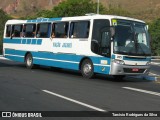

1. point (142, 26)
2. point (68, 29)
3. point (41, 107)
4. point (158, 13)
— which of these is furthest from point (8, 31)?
point (158, 13)

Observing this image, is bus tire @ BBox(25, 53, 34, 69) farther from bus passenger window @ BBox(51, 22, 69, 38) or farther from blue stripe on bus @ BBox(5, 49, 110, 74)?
bus passenger window @ BBox(51, 22, 69, 38)

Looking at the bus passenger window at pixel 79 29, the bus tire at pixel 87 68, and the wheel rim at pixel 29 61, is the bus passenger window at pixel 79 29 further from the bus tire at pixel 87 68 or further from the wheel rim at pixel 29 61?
the wheel rim at pixel 29 61

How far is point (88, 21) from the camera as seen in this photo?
65.4ft

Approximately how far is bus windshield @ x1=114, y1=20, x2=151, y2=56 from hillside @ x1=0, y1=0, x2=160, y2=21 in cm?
7627

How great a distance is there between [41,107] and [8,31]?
1702cm

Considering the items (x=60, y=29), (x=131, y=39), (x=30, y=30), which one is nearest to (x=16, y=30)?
(x=30, y=30)

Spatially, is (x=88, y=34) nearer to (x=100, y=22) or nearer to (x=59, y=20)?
(x=100, y=22)

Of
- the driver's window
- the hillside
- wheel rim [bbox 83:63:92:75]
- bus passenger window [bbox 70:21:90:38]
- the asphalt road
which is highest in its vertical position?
the hillside

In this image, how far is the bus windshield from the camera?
60.0 feet

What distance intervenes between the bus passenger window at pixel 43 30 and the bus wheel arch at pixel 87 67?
3.88 metres

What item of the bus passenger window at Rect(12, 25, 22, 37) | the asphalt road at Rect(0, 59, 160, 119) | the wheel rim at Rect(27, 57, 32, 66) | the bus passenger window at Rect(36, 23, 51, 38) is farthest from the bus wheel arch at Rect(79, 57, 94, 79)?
the bus passenger window at Rect(12, 25, 22, 37)

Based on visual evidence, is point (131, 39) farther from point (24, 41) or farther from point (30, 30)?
point (24, 41)

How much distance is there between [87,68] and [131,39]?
2.54m

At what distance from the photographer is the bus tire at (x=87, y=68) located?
19375 mm
